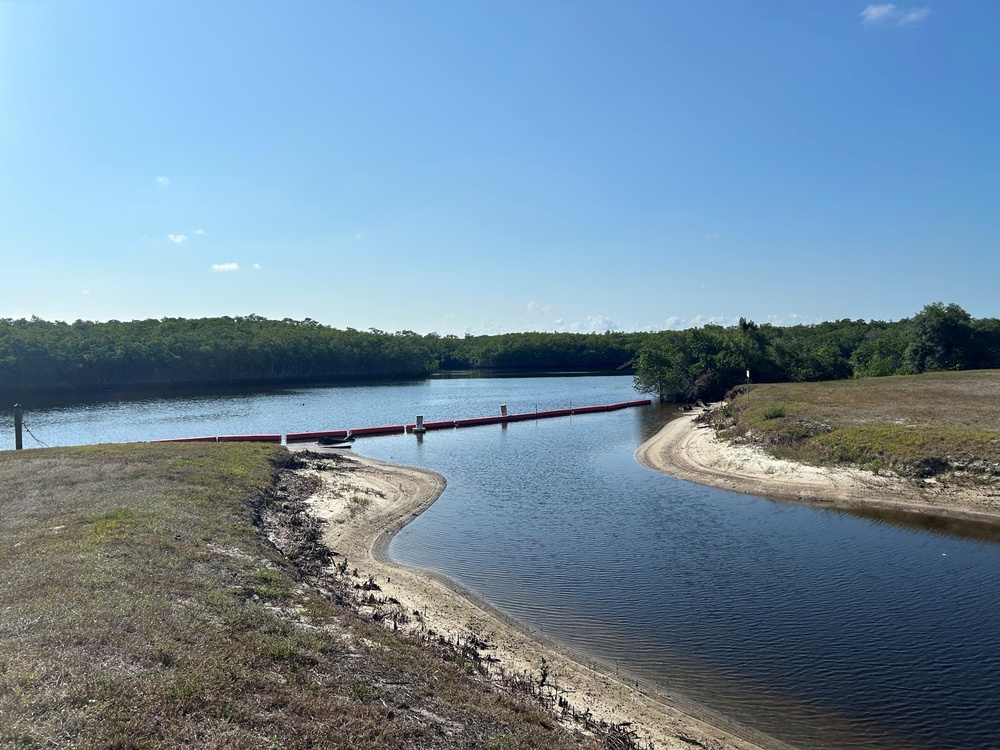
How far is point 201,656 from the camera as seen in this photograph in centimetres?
939

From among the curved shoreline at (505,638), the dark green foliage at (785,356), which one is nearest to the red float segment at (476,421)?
the dark green foliage at (785,356)

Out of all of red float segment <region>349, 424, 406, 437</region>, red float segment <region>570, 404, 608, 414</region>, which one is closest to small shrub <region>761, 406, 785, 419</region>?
red float segment <region>570, 404, 608, 414</region>

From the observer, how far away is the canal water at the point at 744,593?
12508mm

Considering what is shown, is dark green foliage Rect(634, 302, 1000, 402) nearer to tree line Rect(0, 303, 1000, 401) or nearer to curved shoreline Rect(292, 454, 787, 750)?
tree line Rect(0, 303, 1000, 401)

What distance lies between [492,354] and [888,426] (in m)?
152

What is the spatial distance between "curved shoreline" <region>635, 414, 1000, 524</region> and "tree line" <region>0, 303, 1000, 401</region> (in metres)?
38.7

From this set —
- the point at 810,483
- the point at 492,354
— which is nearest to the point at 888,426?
the point at 810,483

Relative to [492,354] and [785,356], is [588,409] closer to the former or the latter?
[785,356]

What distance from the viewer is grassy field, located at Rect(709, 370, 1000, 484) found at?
2855cm

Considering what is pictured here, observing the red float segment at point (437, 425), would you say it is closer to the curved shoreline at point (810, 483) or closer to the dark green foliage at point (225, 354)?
the curved shoreline at point (810, 483)

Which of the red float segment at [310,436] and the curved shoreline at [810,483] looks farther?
the red float segment at [310,436]

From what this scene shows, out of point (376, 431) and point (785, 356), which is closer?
point (376, 431)

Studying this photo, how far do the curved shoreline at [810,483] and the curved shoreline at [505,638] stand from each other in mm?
17159

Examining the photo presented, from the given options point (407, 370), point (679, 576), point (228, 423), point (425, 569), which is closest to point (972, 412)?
point (679, 576)
